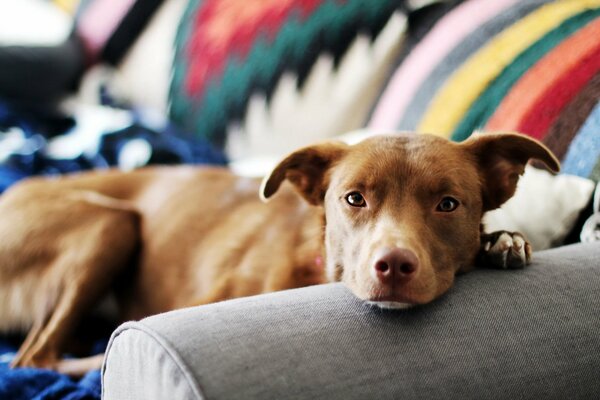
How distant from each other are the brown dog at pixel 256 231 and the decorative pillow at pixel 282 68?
642 mm

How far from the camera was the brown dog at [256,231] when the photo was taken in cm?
170

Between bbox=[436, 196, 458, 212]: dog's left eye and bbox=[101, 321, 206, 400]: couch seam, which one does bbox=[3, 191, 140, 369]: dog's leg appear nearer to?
bbox=[101, 321, 206, 400]: couch seam

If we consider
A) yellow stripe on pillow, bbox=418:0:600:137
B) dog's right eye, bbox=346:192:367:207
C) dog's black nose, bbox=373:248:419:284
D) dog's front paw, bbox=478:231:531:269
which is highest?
yellow stripe on pillow, bbox=418:0:600:137

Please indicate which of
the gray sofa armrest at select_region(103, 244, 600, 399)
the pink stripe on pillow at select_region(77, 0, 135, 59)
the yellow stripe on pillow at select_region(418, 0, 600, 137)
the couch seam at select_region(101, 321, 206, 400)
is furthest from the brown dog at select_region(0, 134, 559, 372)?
the pink stripe on pillow at select_region(77, 0, 135, 59)

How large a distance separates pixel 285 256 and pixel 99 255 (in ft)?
2.47

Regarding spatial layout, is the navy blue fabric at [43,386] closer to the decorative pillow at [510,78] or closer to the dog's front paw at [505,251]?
the dog's front paw at [505,251]

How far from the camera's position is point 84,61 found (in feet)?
14.5

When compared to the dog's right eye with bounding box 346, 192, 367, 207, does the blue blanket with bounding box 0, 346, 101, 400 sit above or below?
below

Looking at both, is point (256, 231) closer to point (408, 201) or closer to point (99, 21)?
point (408, 201)

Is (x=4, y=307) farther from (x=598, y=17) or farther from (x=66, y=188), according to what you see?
(x=598, y=17)

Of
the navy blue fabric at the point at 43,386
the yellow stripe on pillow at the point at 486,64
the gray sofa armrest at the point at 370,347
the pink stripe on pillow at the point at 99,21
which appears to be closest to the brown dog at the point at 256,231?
the gray sofa armrest at the point at 370,347

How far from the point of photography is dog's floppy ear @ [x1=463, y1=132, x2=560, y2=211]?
185cm

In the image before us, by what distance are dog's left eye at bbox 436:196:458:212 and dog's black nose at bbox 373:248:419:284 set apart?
295 millimetres

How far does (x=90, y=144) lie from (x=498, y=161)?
2358 millimetres
